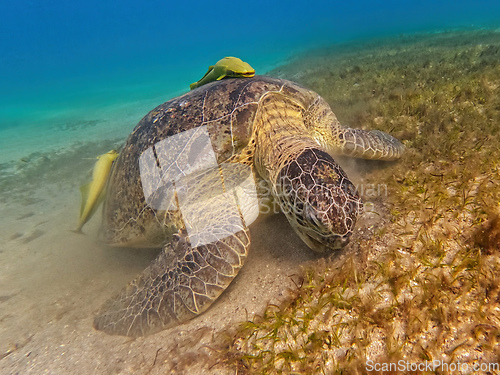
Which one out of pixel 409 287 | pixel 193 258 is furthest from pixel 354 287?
pixel 193 258

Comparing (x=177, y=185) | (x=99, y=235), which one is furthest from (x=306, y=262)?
(x=99, y=235)

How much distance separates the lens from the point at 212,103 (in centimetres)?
281

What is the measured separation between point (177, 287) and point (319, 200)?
55.3 inches

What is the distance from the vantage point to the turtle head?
5.85 feet

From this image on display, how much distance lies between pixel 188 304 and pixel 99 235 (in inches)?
90.2

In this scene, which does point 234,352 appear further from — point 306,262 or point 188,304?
point 306,262

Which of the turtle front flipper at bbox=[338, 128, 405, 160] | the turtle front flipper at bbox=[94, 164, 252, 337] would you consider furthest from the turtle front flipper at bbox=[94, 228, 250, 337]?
the turtle front flipper at bbox=[338, 128, 405, 160]

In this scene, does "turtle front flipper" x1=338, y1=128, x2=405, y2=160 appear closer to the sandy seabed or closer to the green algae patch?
the green algae patch

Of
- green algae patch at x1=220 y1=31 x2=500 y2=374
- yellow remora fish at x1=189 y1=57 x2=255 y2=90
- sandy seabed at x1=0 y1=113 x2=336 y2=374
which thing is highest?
yellow remora fish at x1=189 y1=57 x2=255 y2=90

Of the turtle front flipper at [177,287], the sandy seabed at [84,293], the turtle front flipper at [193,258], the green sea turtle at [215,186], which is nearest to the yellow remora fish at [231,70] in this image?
the green sea turtle at [215,186]

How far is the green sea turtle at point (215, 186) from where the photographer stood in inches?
78.7

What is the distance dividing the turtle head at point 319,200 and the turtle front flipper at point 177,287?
0.57 metres

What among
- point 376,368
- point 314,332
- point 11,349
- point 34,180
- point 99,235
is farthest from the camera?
point 34,180

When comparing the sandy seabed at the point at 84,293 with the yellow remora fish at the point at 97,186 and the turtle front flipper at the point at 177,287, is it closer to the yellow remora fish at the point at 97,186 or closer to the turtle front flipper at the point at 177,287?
the turtle front flipper at the point at 177,287
